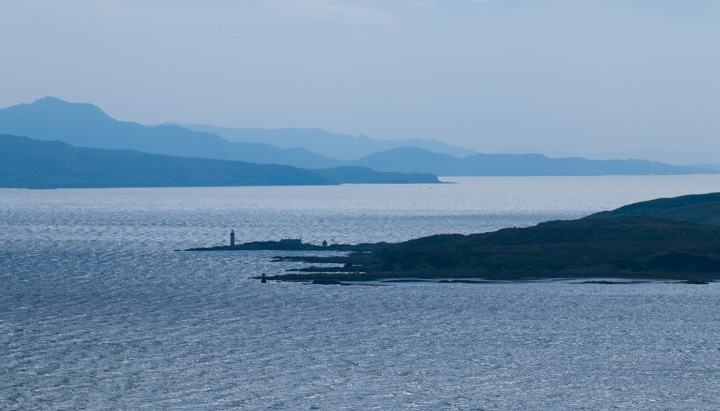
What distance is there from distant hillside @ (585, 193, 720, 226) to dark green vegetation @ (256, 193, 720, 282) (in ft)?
68.0

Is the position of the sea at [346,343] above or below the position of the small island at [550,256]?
below

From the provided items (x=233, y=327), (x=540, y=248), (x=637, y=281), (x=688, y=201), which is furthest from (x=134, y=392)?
(x=688, y=201)

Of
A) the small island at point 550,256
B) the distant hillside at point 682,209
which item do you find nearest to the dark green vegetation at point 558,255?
the small island at point 550,256

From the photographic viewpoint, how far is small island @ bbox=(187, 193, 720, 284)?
7950cm

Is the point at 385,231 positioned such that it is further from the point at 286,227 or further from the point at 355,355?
the point at 355,355

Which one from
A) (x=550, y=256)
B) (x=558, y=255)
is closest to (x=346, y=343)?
(x=550, y=256)

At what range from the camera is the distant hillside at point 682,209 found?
408 feet

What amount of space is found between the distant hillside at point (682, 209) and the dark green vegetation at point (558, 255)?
2072 centimetres

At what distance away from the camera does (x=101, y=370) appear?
40719 millimetres

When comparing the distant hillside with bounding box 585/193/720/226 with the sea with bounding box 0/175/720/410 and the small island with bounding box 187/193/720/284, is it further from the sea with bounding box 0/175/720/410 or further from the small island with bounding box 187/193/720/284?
the sea with bounding box 0/175/720/410

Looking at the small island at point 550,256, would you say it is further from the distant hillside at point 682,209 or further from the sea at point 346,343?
the distant hillside at point 682,209

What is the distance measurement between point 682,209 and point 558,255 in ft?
174

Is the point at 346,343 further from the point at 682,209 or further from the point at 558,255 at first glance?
the point at 682,209

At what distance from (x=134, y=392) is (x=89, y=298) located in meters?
31.3
